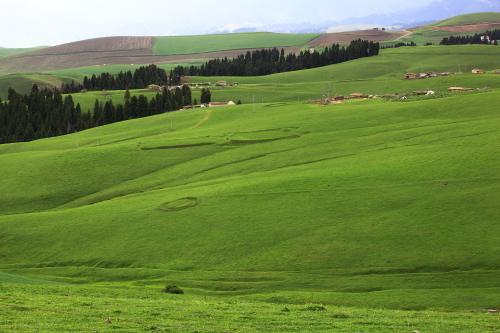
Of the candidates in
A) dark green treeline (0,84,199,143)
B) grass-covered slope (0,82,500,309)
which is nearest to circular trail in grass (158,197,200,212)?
grass-covered slope (0,82,500,309)

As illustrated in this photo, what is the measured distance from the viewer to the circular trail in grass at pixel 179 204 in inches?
2628

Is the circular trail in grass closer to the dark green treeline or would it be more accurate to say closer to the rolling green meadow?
the rolling green meadow

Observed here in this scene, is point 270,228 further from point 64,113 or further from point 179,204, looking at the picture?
point 64,113

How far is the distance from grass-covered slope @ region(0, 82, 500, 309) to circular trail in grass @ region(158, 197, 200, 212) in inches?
12.1

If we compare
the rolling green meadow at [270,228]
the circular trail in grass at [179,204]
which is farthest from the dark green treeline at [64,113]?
the circular trail in grass at [179,204]

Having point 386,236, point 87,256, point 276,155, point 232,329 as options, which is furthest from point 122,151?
point 232,329

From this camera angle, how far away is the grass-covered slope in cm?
4691

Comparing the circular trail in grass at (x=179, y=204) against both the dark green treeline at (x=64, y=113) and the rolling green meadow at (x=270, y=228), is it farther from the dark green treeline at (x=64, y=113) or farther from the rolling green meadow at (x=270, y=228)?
the dark green treeline at (x=64, y=113)

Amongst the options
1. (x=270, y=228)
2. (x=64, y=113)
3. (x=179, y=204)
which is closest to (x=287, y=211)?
(x=270, y=228)

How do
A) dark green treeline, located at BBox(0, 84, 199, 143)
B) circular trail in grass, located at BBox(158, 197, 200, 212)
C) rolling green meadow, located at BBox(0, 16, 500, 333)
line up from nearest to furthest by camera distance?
rolling green meadow, located at BBox(0, 16, 500, 333) < circular trail in grass, located at BBox(158, 197, 200, 212) < dark green treeline, located at BBox(0, 84, 199, 143)

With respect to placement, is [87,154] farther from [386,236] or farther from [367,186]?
[386,236]

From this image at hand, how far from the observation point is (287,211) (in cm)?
6141

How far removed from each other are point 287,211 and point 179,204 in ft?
54.2

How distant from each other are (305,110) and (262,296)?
286 ft
